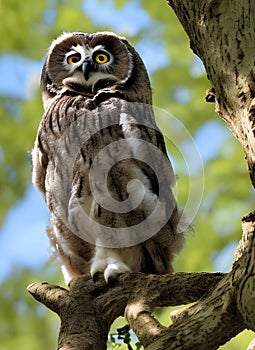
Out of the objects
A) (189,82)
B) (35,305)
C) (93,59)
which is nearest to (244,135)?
(93,59)

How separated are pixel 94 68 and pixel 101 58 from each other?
13cm

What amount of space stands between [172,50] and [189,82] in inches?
12.5

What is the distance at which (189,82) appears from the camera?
4973mm

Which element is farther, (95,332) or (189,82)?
(189,82)

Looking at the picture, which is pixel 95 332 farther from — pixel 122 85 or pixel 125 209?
pixel 122 85

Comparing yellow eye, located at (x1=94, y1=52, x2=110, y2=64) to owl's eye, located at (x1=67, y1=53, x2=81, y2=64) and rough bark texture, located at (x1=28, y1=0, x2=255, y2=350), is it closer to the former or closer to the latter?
owl's eye, located at (x1=67, y1=53, x2=81, y2=64)

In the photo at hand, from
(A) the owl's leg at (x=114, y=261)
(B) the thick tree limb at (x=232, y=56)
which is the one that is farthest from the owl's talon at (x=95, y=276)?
(B) the thick tree limb at (x=232, y=56)

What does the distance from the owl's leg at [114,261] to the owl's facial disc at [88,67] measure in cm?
82

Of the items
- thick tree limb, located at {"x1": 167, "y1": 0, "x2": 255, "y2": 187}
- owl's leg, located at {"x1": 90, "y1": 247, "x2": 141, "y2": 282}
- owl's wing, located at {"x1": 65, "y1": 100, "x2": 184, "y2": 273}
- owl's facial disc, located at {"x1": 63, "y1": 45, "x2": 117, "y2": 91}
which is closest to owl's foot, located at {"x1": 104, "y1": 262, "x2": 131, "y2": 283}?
owl's leg, located at {"x1": 90, "y1": 247, "x2": 141, "y2": 282}

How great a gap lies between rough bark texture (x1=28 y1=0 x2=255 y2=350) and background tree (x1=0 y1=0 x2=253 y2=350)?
234 centimetres

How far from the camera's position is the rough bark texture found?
1.55 meters

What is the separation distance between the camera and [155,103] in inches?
190

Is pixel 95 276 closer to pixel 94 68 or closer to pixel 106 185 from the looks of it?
pixel 106 185

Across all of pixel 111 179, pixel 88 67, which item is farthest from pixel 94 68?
pixel 111 179
